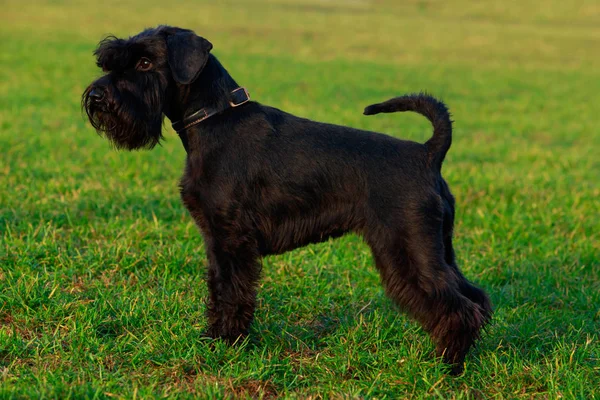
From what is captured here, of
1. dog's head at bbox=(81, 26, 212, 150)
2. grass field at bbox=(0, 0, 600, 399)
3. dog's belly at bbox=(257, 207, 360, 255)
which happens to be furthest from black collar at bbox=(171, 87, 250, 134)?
grass field at bbox=(0, 0, 600, 399)

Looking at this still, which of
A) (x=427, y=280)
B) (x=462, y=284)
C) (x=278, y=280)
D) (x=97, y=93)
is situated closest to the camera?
(x=427, y=280)

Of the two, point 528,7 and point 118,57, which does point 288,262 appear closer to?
point 118,57

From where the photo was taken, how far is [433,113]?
4309 millimetres

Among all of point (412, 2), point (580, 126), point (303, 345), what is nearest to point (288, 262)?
point (303, 345)

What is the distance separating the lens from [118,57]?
4203 millimetres

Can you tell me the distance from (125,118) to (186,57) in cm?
53

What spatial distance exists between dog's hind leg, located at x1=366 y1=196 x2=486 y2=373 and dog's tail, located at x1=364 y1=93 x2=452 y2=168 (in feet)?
1.22

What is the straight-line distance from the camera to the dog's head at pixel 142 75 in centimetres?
424

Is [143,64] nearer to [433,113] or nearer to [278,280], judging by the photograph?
[433,113]

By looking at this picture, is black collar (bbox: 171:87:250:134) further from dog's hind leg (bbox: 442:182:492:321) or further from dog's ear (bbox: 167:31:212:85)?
dog's hind leg (bbox: 442:182:492:321)

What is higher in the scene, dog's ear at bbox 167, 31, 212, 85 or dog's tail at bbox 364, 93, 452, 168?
dog's ear at bbox 167, 31, 212, 85

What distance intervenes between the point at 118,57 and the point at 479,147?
358 inches

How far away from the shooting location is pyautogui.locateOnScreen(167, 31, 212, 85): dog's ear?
4234 millimetres

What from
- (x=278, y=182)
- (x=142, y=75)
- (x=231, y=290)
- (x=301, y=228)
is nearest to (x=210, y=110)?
(x=142, y=75)
